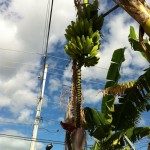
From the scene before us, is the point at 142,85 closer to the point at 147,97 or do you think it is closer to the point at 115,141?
the point at 147,97

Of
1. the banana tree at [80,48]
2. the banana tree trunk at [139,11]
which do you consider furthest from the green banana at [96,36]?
the banana tree trunk at [139,11]

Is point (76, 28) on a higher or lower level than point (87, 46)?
higher

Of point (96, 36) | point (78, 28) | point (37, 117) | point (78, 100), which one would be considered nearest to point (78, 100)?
point (78, 100)

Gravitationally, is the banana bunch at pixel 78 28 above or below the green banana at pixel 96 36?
above

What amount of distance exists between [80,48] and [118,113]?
395 centimetres

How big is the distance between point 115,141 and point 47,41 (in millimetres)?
5536

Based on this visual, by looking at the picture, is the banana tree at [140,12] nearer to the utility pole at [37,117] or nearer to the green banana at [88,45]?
the green banana at [88,45]

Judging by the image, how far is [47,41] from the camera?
1216 centimetres

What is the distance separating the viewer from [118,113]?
26.7 ft

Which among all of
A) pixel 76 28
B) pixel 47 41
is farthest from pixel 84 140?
pixel 47 41

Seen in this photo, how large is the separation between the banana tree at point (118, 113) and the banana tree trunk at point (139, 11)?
3854mm

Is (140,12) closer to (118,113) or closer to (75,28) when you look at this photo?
(75,28)

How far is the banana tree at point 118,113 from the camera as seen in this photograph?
25.2 ft

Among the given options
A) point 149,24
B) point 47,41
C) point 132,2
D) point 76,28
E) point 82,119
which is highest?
point 47,41
